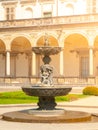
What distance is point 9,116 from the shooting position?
48.4 feet

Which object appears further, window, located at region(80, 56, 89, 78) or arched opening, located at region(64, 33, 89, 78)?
window, located at region(80, 56, 89, 78)

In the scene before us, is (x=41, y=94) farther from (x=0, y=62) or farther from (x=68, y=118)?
(x=0, y=62)

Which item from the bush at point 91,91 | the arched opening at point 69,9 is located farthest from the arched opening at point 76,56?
the bush at point 91,91

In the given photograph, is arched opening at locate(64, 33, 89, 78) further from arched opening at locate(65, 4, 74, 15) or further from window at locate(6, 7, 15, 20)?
window at locate(6, 7, 15, 20)

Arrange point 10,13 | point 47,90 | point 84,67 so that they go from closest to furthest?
point 47,90 → point 84,67 → point 10,13

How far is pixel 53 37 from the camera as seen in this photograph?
1662 inches

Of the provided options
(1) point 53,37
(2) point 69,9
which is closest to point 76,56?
(1) point 53,37

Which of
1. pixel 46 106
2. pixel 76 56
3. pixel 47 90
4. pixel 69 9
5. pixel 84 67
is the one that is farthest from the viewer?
pixel 69 9

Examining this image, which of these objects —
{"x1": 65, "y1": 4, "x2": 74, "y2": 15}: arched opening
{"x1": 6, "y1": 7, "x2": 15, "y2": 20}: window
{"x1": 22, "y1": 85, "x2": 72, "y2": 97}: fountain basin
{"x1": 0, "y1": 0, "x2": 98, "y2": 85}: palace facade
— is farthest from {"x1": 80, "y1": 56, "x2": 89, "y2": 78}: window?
{"x1": 22, "y1": 85, "x2": 72, "y2": 97}: fountain basin

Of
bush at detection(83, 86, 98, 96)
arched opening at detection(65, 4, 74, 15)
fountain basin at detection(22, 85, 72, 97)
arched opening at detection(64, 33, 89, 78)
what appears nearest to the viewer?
fountain basin at detection(22, 85, 72, 97)

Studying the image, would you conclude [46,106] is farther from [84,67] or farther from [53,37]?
[84,67]

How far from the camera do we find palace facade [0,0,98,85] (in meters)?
40.2

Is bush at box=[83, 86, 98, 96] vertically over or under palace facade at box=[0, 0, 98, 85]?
under

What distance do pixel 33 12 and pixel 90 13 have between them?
24.6 ft
